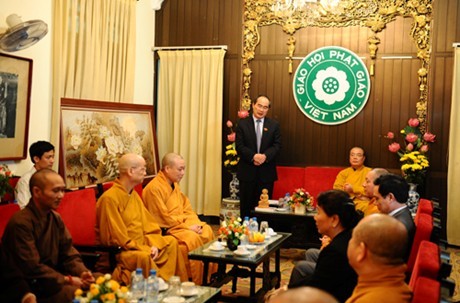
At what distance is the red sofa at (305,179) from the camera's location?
750 cm

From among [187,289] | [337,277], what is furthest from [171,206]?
[337,277]

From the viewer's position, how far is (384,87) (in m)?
7.53

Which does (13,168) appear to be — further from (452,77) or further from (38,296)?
(452,77)

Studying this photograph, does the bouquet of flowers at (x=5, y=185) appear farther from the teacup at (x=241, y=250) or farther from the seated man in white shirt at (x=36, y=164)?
the teacup at (x=241, y=250)

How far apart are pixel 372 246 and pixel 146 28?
6538 millimetres

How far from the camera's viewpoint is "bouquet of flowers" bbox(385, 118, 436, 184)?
6957 mm

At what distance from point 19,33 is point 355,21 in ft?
14.5

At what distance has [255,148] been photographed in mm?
7281

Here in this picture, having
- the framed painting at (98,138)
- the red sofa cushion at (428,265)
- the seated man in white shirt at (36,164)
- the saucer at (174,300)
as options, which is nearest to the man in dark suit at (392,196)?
the red sofa cushion at (428,265)

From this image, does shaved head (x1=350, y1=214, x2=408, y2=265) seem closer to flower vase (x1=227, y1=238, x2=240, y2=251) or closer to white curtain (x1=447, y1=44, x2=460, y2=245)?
flower vase (x1=227, y1=238, x2=240, y2=251)

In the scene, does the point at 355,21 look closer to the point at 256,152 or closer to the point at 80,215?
the point at 256,152

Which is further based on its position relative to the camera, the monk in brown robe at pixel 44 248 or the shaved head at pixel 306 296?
the monk in brown robe at pixel 44 248

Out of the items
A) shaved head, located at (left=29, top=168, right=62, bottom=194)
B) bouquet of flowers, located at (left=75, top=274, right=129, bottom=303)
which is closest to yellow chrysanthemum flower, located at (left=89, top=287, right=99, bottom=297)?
bouquet of flowers, located at (left=75, top=274, right=129, bottom=303)

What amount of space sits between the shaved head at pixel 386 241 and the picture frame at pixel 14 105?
4025 mm
